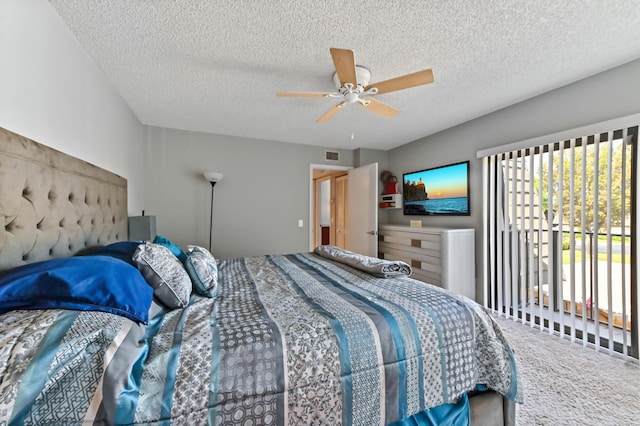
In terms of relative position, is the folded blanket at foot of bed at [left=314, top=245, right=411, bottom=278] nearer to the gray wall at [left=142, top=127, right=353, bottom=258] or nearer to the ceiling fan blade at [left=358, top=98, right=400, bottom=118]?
the ceiling fan blade at [left=358, top=98, right=400, bottom=118]

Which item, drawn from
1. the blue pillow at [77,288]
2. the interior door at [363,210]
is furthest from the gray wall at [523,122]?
the blue pillow at [77,288]

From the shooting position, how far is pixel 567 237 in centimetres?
251

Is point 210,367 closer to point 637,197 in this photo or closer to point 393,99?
point 393,99

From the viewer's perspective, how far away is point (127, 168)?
2686mm

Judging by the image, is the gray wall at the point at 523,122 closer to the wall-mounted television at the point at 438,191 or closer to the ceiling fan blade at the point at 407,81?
the wall-mounted television at the point at 438,191

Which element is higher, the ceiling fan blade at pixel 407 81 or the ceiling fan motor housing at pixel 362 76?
the ceiling fan motor housing at pixel 362 76

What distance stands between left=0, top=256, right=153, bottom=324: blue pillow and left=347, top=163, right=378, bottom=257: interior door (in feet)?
10.9

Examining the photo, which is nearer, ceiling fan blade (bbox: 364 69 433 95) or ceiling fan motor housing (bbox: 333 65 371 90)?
ceiling fan blade (bbox: 364 69 433 95)

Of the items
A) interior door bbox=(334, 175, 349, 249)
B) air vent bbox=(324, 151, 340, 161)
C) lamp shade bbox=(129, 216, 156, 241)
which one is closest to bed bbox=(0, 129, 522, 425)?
lamp shade bbox=(129, 216, 156, 241)

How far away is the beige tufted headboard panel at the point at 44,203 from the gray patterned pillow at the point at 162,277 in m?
0.44

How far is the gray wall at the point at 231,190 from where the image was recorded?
3564 mm

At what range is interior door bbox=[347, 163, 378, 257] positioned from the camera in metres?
3.95

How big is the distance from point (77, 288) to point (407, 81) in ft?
6.91

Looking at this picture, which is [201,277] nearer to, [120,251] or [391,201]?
[120,251]
